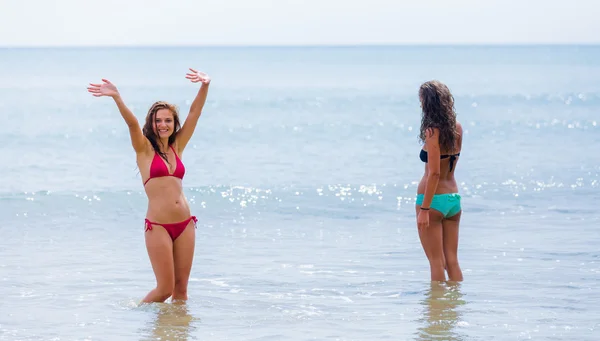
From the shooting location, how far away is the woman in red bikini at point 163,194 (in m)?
7.09

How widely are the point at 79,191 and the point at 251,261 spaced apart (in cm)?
763

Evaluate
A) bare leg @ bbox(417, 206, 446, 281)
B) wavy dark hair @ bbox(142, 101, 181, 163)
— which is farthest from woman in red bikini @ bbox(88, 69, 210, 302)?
bare leg @ bbox(417, 206, 446, 281)

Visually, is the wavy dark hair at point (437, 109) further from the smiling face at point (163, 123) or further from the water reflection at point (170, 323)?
the water reflection at point (170, 323)

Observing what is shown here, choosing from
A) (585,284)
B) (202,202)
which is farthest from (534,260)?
(202,202)

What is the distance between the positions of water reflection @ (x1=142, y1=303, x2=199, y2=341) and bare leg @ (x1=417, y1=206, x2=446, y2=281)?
→ 203 cm

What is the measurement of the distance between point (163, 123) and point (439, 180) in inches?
90.4

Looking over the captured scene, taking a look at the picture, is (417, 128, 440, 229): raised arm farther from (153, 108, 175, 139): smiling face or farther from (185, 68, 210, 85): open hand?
(153, 108, 175, 139): smiling face

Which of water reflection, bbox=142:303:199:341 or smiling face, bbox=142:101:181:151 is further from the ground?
smiling face, bbox=142:101:181:151

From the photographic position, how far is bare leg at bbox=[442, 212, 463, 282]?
7910 mm

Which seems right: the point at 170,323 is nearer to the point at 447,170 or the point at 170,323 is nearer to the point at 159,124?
the point at 159,124

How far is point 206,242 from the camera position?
39.5 feet

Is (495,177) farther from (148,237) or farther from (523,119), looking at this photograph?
(523,119)

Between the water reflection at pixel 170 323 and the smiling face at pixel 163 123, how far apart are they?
1.48m

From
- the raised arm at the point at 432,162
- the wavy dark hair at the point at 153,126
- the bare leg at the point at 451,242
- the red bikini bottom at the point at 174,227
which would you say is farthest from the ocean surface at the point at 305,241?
the wavy dark hair at the point at 153,126
